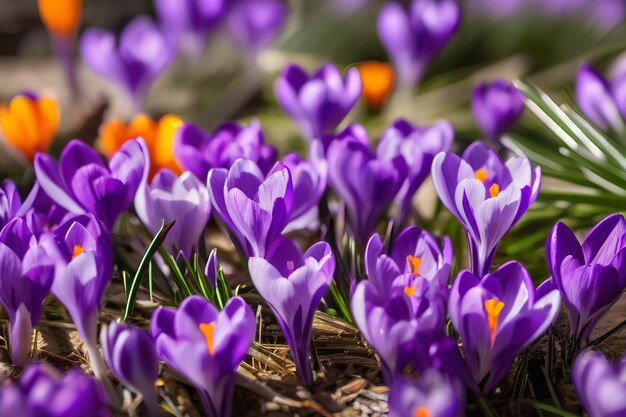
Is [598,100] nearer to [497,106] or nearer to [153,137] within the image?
[497,106]

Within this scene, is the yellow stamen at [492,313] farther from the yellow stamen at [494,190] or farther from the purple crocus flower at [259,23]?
the purple crocus flower at [259,23]

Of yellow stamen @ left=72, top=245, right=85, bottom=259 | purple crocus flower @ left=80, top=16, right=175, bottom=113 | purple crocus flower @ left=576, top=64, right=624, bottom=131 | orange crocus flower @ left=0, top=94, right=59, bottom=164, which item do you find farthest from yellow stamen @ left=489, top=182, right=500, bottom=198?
purple crocus flower @ left=80, top=16, right=175, bottom=113

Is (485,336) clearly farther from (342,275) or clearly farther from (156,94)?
(156,94)

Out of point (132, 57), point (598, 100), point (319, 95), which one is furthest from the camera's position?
point (132, 57)

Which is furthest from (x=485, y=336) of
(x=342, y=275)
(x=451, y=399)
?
(x=342, y=275)

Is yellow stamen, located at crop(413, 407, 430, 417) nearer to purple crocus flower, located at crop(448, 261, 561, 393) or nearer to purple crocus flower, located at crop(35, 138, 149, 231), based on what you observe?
purple crocus flower, located at crop(448, 261, 561, 393)

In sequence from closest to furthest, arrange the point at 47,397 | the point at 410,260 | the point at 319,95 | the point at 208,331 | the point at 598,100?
the point at 47,397 → the point at 208,331 → the point at 410,260 → the point at 319,95 → the point at 598,100

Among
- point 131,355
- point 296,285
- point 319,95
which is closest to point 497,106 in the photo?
point 319,95
